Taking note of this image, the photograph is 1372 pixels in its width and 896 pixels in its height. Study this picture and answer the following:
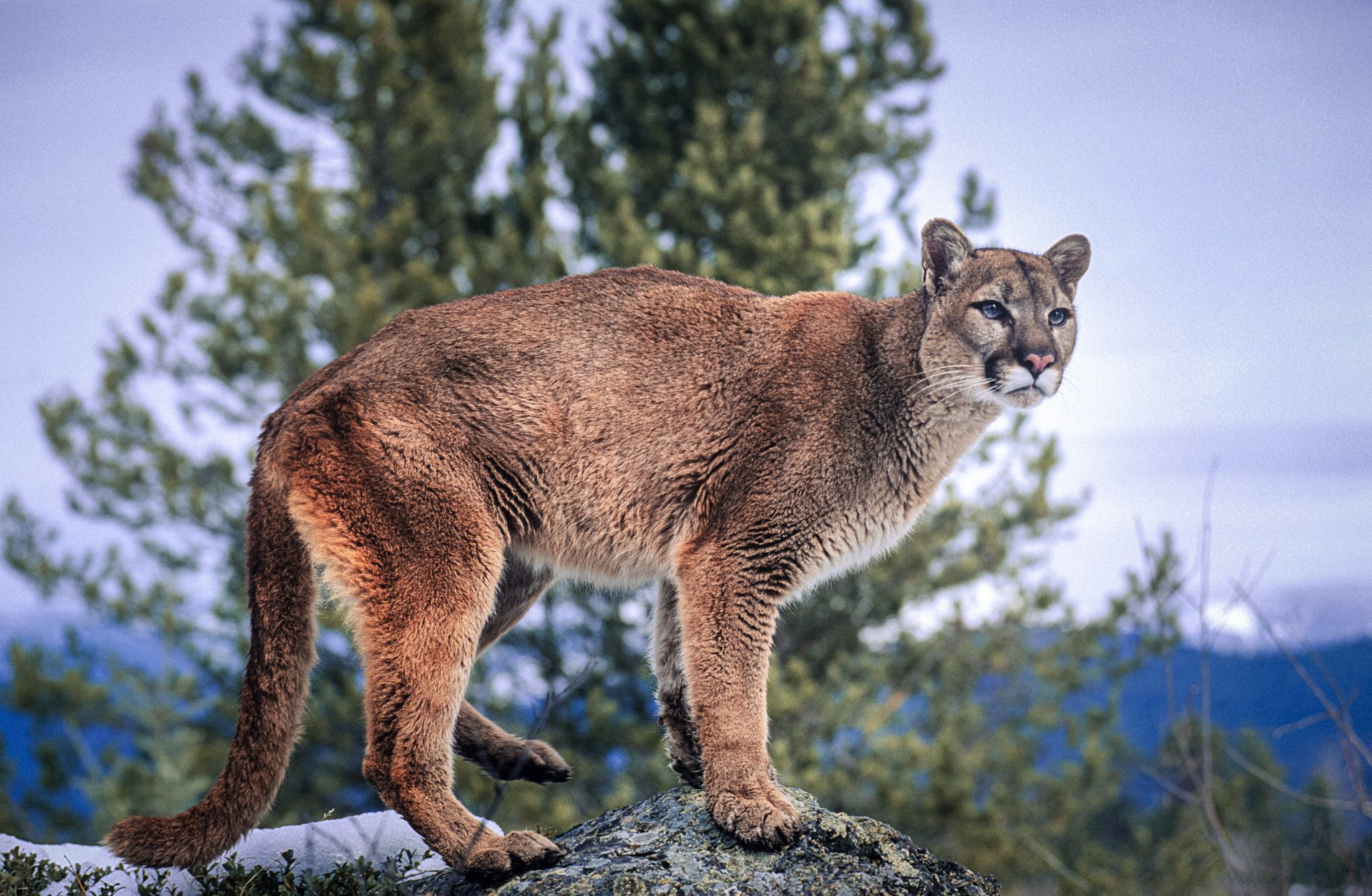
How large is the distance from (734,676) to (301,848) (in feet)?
6.92

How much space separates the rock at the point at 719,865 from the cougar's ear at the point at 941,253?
7.42 feet

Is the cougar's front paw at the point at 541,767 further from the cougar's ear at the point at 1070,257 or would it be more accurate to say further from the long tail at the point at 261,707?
the cougar's ear at the point at 1070,257

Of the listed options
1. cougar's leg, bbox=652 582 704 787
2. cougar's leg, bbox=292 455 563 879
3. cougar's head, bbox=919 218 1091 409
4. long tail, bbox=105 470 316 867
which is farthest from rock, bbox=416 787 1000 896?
cougar's head, bbox=919 218 1091 409

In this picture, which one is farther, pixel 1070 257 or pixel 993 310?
pixel 1070 257

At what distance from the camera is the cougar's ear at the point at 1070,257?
Answer: 5059 millimetres

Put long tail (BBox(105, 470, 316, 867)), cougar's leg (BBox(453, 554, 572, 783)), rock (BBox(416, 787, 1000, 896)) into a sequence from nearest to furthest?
1. rock (BBox(416, 787, 1000, 896))
2. long tail (BBox(105, 470, 316, 867))
3. cougar's leg (BBox(453, 554, 572, 783))

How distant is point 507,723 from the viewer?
13.1 metres

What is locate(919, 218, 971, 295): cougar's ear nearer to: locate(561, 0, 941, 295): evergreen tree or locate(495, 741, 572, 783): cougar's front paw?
locate(495, 741, 572, 783): cougar's front paw

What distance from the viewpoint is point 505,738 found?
15.6ft

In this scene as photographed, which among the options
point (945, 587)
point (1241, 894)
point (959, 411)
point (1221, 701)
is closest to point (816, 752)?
point (945, 587)

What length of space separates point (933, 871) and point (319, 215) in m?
11.2

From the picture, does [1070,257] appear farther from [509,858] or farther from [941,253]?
[509,858]

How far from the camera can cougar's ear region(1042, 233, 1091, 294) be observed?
5059 mm

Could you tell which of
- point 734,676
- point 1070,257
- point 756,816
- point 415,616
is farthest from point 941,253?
point 415,616
